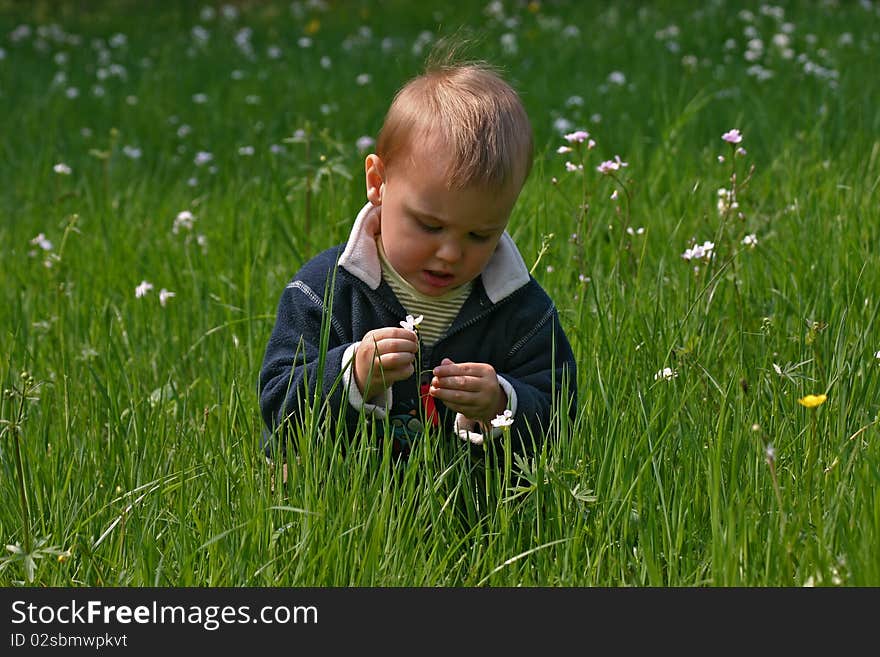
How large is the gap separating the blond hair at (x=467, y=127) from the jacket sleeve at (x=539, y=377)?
0.36m

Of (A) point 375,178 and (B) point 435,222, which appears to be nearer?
(B) point 435,222

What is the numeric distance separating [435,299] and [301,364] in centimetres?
31

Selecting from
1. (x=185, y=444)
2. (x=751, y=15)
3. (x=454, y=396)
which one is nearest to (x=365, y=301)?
(x=454, y=396)

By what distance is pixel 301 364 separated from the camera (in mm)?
2562

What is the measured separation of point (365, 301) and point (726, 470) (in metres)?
0.80

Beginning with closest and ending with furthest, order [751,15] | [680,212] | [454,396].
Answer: [454,396] < [680,212] < [751,15]

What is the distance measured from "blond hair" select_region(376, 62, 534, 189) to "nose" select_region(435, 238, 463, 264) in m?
0.12

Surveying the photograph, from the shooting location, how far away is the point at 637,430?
2.49 metres

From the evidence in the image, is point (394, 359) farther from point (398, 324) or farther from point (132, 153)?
point (132, 153)

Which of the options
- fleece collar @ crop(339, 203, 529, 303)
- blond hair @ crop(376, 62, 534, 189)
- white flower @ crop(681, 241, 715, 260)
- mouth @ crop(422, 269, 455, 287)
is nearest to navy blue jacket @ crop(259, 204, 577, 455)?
fleece collar @ crop(339, 203, 529, 303)

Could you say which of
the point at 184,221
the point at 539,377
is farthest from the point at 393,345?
the point at 184,221

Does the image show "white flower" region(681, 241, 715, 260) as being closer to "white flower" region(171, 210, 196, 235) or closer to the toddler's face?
the toddler's face

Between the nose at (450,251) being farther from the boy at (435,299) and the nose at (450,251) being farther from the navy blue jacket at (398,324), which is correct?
the navy blue jacket at (398,324)
